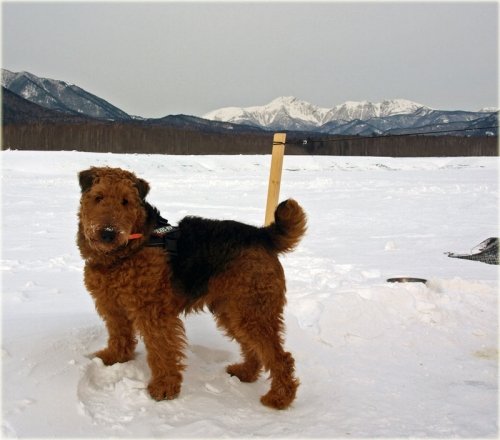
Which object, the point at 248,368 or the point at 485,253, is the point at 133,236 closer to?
the point at 248,368

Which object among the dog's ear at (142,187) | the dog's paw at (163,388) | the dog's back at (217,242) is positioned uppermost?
the dog's ear at (142,187)

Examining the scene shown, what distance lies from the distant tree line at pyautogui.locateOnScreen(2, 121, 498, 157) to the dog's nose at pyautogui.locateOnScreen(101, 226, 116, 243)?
112 feet

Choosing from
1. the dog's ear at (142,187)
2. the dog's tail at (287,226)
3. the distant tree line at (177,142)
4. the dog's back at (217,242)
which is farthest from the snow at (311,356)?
the distant tree line at (177,142)

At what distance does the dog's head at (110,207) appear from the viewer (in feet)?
10.3

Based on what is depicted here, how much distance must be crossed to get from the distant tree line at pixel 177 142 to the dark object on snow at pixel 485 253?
28.5 meters

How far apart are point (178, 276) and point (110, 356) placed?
97 centimetres

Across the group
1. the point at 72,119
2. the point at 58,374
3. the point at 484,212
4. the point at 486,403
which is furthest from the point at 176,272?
the point at 72,119

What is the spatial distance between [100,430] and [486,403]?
294cm

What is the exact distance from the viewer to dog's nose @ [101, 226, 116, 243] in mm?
3094

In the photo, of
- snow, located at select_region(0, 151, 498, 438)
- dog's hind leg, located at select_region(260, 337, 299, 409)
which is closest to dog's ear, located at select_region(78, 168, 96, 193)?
snow, located at select_region(0, 151, 498, 438)

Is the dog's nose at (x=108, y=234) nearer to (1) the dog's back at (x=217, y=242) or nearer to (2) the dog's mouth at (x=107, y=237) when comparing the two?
(2) the dog's mouth at (x=107, y=237)

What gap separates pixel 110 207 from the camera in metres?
3.23

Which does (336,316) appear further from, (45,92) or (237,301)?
(45,92)

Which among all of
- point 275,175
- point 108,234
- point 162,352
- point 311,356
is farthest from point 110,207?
point 275,175
